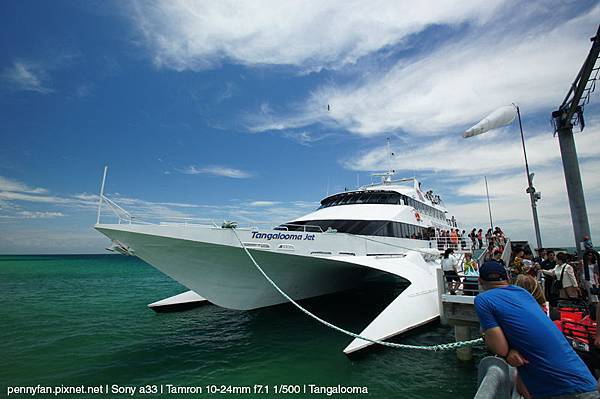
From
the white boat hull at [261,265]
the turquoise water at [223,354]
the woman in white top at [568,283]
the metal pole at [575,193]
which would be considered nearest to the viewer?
the woman in white top at [568,283]

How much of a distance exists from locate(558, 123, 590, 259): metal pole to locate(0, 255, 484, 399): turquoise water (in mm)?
8442

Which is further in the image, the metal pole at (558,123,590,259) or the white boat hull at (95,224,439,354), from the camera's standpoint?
the metal pole at (558,123,590,259)

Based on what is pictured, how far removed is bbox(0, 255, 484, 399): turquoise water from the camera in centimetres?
604

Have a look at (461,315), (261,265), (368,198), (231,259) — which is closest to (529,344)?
(461,315)

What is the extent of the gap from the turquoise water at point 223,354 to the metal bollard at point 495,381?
3.62 m

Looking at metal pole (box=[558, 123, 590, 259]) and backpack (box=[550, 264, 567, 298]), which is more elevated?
metal pole (box=[558, 123, 590, 259])

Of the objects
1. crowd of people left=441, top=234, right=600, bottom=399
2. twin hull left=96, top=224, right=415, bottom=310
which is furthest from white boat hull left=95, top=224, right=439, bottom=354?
crowd of people left=441, top=234, right=600, bottom=399

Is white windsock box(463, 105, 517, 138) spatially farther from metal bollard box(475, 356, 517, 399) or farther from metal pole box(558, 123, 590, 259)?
metal bollard box(475, 356, 517, 399)

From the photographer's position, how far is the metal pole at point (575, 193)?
41.1 ft

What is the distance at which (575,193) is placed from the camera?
41.8 feet

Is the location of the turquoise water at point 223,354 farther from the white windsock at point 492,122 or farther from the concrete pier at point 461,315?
the white windsock at point 492,122

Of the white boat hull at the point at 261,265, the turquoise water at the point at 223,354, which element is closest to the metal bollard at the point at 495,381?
the turquoise water at the point at 223,354

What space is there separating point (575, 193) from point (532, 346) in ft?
49.2

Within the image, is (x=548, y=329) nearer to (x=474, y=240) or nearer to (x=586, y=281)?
(x=586, y=281)
